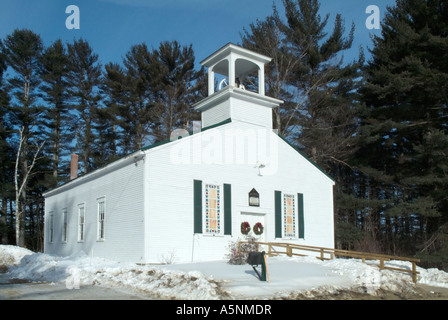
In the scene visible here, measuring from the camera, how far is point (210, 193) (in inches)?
699

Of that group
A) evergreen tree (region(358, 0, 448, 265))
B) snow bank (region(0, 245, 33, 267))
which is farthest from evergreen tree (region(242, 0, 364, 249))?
snow bank (region(0, 245, 33, 267))

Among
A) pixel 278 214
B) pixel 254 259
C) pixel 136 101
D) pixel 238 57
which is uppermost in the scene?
pixel 136 101

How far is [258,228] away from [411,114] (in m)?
16.2

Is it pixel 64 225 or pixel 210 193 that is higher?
pixel 210 193

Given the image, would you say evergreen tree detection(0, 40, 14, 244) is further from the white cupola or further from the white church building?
the white cupola

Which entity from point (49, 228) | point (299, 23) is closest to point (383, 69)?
point (299, 23)

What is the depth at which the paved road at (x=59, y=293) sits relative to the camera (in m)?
9.93

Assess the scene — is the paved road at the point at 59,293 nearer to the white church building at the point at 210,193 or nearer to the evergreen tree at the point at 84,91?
the white church building at the point at 210,193

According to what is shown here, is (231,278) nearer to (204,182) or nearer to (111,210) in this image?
(204,182)

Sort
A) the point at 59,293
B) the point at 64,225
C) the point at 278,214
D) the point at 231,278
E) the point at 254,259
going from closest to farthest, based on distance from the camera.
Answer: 1. the point at 59,293
2. the point at 231,278
3. the point at 254,259
4. the point at 278,214
5. the point at 64,225

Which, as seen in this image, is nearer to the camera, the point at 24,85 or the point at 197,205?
the point at 197,205

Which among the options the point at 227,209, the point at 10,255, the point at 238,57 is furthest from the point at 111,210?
the point at 238,57

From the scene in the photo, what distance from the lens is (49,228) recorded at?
25875 mm
